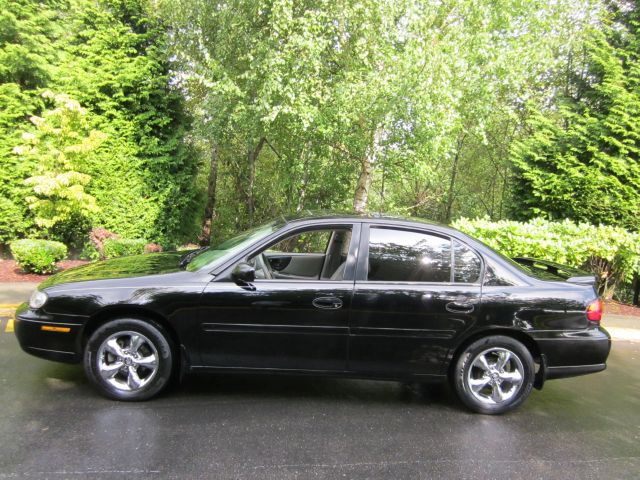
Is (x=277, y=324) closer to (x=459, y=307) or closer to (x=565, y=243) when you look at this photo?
(x=459, y=307)

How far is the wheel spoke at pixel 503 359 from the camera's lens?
3.75 meters

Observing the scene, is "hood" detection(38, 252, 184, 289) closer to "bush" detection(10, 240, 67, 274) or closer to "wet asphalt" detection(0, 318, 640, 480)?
"wet asphalt" detection(0, 318, 640, 480)

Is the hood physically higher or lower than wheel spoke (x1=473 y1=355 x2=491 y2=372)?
higher

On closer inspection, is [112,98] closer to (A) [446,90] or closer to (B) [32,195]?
(B) [32,195]

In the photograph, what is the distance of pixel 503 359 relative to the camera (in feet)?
12.3

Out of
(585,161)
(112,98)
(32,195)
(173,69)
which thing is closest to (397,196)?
(585,161)

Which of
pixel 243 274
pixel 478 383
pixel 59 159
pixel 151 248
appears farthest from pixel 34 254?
pixel 478 383

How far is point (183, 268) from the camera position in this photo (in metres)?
3.88

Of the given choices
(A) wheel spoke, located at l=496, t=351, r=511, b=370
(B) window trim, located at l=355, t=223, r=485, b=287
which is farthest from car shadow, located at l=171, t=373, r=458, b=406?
(B) window trim, located at l=355, t=223, r=485, b=287

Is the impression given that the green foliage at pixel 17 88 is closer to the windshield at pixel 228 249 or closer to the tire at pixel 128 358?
the windshield at pixel 228 249

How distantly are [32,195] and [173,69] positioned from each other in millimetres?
4174

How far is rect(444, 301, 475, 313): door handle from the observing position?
3.66 m

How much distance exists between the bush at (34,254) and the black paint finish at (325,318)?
180 inches

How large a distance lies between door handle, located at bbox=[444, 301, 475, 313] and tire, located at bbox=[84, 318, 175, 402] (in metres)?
2.29
